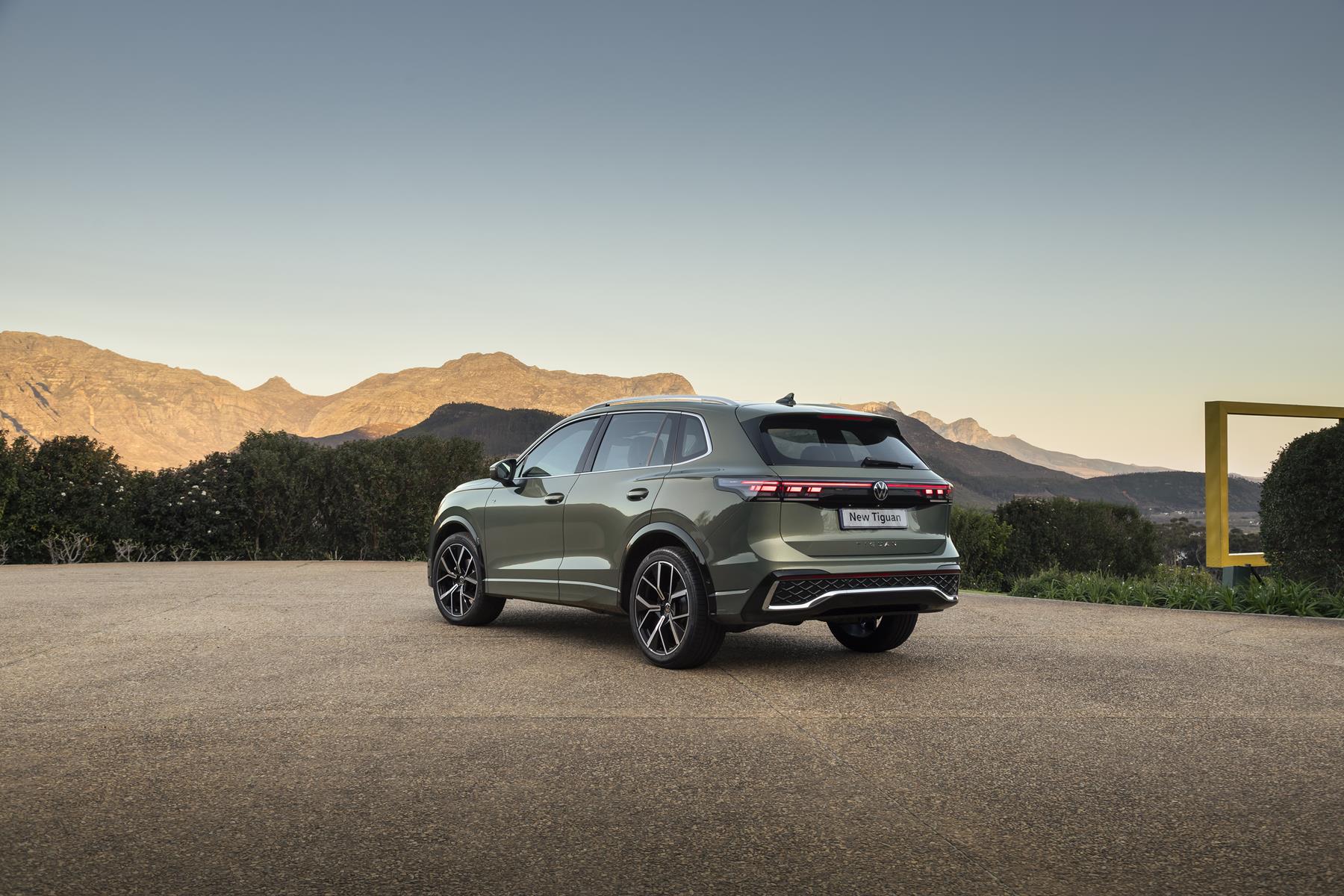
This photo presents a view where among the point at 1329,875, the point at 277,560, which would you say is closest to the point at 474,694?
the point at 1329,875

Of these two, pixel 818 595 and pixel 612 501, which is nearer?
pixel 818 595

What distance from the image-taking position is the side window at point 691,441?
7105 millimetres

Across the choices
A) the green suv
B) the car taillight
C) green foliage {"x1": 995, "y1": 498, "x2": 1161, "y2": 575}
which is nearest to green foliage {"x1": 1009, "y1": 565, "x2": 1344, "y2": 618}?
the green suv

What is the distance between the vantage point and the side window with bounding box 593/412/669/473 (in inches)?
299

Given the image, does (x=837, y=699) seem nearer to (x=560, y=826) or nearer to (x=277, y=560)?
(x=560, y=826)

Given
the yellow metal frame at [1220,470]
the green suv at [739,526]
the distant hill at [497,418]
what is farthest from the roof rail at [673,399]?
the distant hill at [497,418]

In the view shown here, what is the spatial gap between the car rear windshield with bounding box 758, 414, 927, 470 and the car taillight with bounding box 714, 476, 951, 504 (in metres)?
0.16

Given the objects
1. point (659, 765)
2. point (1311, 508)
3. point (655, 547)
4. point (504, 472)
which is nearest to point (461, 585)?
point (504, 472)

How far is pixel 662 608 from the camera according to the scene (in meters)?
7.16

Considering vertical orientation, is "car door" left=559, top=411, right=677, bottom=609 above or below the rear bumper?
above

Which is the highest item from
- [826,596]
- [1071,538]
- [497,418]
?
[497,418]

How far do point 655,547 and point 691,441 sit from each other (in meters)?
0.78

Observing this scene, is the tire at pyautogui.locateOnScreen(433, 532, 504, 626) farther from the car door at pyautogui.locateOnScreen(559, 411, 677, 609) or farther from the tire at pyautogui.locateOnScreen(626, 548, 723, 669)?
the tire at pyautogui.locateOnScreen(626, 548, 723, 669)

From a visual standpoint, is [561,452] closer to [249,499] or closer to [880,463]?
[880,463]
